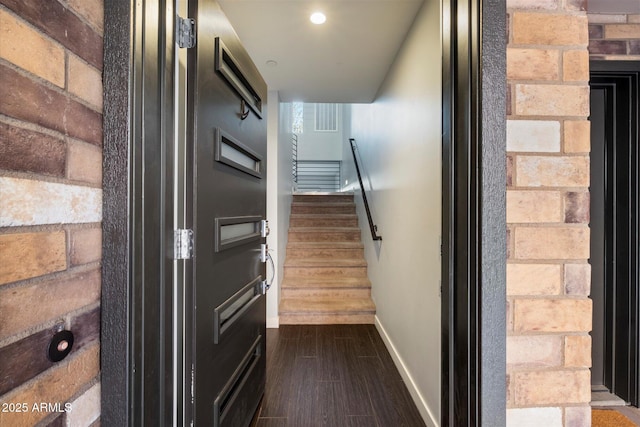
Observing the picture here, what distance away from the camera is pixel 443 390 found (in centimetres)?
95

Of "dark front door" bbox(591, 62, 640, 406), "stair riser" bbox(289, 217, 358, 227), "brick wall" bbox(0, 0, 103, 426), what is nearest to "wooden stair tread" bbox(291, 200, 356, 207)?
"stair riser" bbox(289, 217, 358, 227)

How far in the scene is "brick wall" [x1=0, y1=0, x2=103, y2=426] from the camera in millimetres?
519

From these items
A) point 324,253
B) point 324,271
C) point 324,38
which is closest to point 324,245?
point 324,253

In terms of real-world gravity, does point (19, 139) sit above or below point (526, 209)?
above

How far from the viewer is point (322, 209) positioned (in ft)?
15.4

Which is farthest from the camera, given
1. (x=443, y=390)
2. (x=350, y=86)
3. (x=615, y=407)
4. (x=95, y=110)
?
(x=350, y=86)

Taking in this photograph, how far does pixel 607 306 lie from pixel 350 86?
2534mm

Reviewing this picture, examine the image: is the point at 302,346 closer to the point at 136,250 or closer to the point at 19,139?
the point at 136,250

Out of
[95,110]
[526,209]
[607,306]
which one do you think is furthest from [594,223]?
[95,110]

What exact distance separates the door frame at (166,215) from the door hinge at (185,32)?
0.05m

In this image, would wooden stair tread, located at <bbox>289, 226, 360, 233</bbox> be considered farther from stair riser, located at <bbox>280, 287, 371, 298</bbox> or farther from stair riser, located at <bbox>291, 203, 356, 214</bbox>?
stair riser, located at <bbox>280, 287, 371, 298</bbox>

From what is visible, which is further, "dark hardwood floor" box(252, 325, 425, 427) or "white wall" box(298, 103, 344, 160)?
"white wall" box(298, 103, 344, 160)

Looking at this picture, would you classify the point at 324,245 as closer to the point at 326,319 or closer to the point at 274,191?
the point at 326,319

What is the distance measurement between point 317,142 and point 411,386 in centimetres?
659
